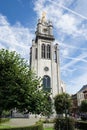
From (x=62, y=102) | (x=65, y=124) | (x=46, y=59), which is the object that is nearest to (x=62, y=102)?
(x=62, y=102)

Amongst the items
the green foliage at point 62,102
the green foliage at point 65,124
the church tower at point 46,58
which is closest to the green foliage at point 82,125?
the green foliage at point 65,124

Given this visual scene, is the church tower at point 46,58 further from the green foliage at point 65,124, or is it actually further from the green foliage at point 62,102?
the green foliage at point 65,124

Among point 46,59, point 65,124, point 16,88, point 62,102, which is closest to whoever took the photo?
point 16,88

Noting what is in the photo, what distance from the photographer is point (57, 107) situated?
5819 cm

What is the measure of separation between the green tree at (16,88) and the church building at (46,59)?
1654 inches

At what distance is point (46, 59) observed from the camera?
74.2 metres

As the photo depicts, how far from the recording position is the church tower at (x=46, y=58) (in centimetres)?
7131

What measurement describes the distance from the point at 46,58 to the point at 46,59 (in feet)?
1.33

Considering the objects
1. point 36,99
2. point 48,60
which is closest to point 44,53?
point 48,60

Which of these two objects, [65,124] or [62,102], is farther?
[62,102]

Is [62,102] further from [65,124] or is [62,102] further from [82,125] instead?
[65,124]

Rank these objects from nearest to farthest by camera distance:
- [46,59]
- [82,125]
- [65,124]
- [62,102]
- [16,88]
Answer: [16,88] < [65,124] < [82,125] < [62,102] < [46,59]

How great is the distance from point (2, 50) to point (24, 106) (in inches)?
310

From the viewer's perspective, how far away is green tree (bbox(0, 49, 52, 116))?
24.6 metres
